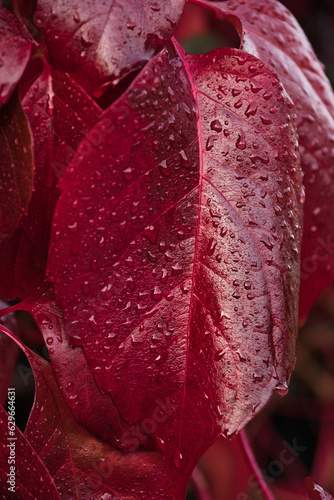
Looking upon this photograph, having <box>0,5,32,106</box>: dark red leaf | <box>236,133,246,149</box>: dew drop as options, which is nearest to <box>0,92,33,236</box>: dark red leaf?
<box>0,5,32,106</box>: dark red leaf

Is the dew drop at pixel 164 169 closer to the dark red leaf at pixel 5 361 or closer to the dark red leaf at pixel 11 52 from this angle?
the dark red leaf at pixel 11 52

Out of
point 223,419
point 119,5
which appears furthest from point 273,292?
point 119,5

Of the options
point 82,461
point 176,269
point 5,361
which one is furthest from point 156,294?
point 5,361

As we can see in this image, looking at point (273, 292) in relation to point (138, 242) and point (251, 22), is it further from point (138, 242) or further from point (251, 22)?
point (251, 22)

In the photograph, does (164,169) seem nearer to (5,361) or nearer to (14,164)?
(14,164)

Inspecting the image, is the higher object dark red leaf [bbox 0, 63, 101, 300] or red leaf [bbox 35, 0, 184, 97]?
red leaf [bbox 35, 0, 184, 97]

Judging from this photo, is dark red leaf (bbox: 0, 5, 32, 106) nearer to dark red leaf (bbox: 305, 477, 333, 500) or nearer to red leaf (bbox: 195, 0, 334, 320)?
red leaf (bbox: 195, 0, 334, 320)
